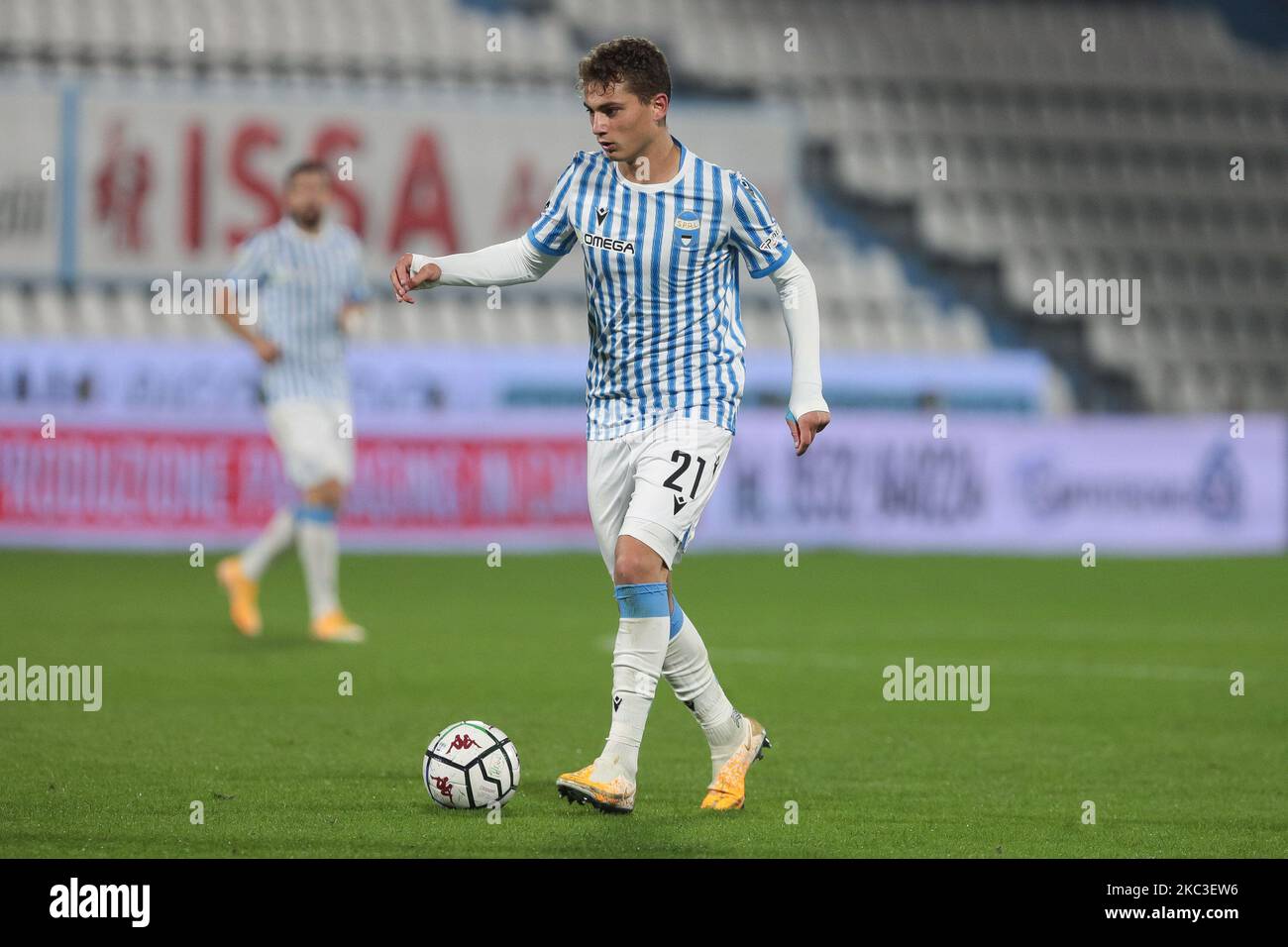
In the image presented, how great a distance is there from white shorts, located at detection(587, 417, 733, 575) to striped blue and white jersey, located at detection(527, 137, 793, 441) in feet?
0.13

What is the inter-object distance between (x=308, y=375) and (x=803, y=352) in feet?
16.9

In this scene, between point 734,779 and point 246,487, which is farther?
point 246,487

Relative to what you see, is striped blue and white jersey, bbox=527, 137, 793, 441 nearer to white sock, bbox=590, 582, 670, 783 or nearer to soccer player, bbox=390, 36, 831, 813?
soccer player, bbox=390, 36, 831, 813

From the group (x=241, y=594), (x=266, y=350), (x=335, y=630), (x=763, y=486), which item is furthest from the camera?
(x=763, y=486)

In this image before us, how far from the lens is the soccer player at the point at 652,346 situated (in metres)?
5.58

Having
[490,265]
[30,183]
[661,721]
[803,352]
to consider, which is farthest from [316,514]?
[30,183]

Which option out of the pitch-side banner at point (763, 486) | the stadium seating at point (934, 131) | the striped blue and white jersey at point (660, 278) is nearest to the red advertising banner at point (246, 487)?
the pitch-side banner at point (763, 486)

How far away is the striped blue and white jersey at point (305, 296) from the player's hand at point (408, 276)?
4675 millimetres

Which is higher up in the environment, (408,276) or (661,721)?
(408,276)

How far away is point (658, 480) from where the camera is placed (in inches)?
221

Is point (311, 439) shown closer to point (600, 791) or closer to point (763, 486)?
Answer: point (600, 791)

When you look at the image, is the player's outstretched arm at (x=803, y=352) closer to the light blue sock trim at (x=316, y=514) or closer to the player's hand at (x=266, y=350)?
the player's hand at (x=266, y=350)
